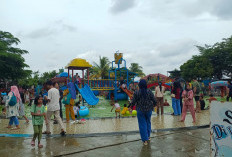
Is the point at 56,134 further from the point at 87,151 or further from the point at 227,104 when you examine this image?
the point at 227,104

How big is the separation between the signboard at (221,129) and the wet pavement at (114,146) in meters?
1.36

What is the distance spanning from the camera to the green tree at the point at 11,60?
25.0m

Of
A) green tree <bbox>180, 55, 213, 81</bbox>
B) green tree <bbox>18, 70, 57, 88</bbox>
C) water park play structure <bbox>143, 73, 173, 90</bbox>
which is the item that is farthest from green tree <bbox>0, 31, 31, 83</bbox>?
green tree <bbox>180, 55, 213, 81</bbox>

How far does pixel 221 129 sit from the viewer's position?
10.6 ft

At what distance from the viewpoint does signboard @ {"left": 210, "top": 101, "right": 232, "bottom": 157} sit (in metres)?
3.14

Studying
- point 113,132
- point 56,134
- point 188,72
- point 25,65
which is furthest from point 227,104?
point 188,72

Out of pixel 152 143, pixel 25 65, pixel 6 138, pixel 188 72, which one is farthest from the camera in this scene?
pixel 188 72

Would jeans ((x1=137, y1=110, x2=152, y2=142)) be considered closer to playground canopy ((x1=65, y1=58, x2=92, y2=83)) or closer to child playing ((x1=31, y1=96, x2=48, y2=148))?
child playing ((x1=31, y1=96, x2=48, y2=148))

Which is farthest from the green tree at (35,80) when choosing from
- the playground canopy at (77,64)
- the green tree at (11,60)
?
the playground canopy at (77,64)

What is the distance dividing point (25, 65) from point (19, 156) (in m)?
24.2

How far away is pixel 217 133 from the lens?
10.7 feet

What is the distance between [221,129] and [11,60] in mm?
26580

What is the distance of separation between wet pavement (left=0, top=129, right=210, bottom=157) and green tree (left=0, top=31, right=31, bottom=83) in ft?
69.3

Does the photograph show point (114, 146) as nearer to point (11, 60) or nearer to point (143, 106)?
point (143, 106)
